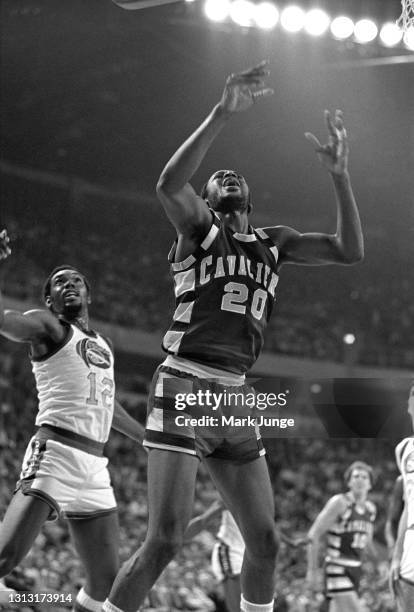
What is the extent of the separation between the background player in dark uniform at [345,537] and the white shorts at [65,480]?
12.1 ft

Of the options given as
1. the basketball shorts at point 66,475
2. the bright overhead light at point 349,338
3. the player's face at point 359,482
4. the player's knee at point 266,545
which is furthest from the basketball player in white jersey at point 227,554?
the bright overhead light at point 349,338

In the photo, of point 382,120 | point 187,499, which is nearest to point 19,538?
point 187,499

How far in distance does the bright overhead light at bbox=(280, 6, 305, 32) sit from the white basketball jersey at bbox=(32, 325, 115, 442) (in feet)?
34.1

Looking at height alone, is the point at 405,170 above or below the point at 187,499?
above

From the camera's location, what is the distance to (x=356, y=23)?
14.4m

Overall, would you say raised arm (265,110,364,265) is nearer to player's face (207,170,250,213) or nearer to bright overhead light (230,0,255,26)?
player's face (207,170,250,213)

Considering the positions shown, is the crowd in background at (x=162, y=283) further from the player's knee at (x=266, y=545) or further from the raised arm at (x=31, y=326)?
the player's knee at (x=266, y=545)

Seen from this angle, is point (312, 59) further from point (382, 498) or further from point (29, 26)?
point (382, 498)

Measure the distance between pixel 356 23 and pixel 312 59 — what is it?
7.41ft

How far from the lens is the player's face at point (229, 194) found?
4316 mm

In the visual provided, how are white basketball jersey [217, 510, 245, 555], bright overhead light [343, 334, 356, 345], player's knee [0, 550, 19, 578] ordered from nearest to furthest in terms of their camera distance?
player's knee [0, 550, 19, 578], white basketball jersey [217, 510, 245, 555], bright overhead light [343, 334, 356, 345]

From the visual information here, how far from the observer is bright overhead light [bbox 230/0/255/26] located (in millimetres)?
14508

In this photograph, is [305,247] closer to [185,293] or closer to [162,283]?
[185,293]

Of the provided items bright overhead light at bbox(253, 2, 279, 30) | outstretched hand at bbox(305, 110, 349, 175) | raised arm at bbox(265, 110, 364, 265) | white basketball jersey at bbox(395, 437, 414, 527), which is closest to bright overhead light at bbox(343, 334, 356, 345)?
bright overhead light at bbox(253, 2, 279, 30)
